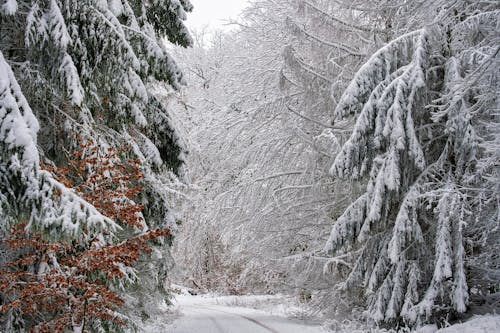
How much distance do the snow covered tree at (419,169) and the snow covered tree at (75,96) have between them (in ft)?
11.3

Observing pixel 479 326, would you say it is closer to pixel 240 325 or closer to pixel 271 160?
pixel 240 325

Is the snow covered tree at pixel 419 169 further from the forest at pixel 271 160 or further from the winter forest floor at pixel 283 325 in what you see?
the winter forest floor at pixel 283 325

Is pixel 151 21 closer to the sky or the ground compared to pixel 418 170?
closer to the sky

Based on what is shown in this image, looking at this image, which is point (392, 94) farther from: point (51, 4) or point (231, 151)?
point (231, 151)

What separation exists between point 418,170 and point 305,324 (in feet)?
17.7

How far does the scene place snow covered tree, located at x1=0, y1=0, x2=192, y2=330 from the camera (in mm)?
5203

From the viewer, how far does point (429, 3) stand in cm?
850

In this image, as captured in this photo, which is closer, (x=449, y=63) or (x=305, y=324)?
(x=449, y=63)

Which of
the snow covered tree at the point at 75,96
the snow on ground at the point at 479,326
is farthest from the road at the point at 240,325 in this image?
the snow on ground at the point at 479,326

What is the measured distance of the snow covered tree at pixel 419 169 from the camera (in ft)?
28.7

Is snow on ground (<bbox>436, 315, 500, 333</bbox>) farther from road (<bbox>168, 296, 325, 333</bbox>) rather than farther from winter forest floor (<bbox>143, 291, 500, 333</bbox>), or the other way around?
road (<bbox>168, 296, 325, 333</bbox>)

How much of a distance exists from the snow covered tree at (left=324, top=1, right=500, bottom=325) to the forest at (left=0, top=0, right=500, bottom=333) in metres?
0.04

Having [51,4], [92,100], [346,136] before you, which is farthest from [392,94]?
[51,4]

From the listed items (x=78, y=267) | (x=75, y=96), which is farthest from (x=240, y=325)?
(x=75, y=96)
